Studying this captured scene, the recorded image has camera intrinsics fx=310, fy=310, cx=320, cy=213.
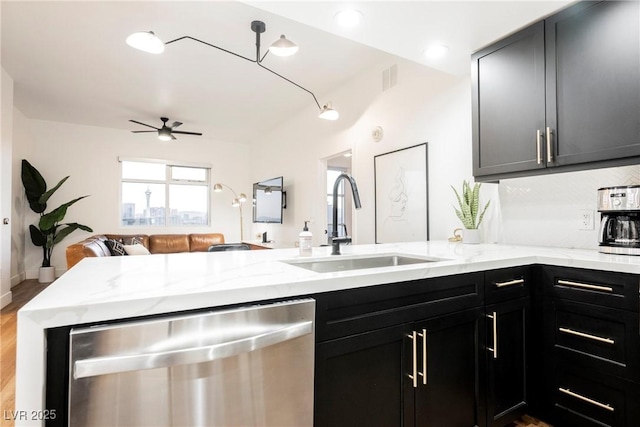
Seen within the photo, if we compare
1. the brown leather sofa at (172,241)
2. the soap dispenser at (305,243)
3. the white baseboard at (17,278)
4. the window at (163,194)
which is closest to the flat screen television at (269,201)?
the brown leather sofa at (172,241)

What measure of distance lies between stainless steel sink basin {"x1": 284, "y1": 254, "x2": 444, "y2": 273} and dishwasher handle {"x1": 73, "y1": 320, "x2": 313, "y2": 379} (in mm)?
614

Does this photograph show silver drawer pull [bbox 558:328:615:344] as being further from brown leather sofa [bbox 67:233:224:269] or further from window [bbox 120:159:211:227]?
window [bbox 120:159:211:227]

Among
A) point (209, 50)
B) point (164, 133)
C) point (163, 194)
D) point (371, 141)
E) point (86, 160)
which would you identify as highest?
point (209, 50)

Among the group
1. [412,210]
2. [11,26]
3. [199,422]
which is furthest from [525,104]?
[11,26]

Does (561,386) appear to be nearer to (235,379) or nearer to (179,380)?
(235,379)

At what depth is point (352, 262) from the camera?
1.75 meters

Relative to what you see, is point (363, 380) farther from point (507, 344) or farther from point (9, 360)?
point (9, 360)

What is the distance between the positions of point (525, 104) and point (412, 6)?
36.6 inches

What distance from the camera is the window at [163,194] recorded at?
21.9ft

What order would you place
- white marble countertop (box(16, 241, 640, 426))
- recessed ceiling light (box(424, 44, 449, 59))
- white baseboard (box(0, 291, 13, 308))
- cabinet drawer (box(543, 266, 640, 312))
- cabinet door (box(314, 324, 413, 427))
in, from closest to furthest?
1. white marble countertop (box(16, 241, 640, 426))
2. cabinet door (box(314, 324, 413, 427))
3. cabinet drawer (box(543, 266, 640, 312))
4. recessed ceiling light (box(424, 44, 449, 59))
5. white baseboard (box(0, 291, 13, 308))

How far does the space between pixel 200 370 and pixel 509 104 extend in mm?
2281

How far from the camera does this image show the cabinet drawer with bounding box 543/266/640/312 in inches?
52.1

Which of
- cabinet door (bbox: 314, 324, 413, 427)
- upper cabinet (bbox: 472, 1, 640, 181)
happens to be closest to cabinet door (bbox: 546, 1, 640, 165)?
upper cabinet (bbox: 472, 1, 640, 181)

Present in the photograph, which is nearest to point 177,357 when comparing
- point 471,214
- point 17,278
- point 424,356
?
point 424,356
